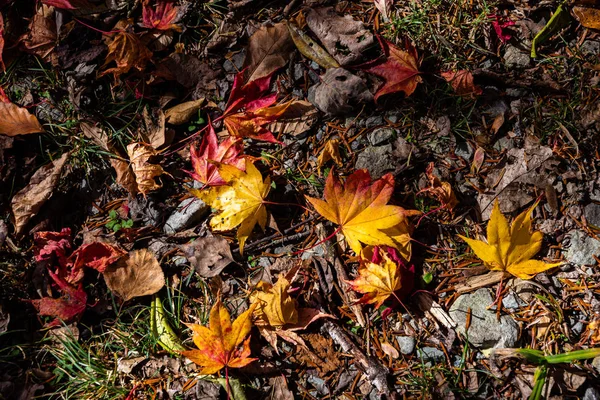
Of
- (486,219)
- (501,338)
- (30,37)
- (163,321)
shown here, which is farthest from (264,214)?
(30,37)

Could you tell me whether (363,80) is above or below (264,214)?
above

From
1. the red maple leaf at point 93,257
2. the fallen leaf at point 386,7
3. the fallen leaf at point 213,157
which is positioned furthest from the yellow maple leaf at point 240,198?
the fallen leaf at point 386,7

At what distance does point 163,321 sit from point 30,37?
4.73 ft

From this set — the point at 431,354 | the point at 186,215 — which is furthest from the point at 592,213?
the point at 186,215

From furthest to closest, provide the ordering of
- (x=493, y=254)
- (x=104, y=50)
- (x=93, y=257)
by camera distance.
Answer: (x=104, y=50)
(x=93, y=257)
(x=493, y=254)

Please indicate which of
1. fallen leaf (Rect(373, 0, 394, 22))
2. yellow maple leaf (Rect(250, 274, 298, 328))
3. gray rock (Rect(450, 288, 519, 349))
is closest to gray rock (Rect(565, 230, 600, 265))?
gray rock (Rect(450, 288, 519, 349))

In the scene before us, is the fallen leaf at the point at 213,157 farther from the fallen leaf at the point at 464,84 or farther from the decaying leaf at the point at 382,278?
the fallen leaf at the point at 464,84

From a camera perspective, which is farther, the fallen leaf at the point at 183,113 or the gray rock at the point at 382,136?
the fallen leaf at the point at 183,113

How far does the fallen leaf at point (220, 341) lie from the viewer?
185 cm

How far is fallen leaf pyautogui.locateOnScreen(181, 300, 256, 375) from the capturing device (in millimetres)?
1852

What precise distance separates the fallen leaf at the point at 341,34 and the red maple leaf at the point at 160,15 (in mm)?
632

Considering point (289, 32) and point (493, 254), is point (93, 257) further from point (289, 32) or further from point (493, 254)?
point (493, 254)

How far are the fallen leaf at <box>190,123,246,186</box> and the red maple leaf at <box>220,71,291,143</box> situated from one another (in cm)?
8

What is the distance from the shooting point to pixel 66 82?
7.39 feet
